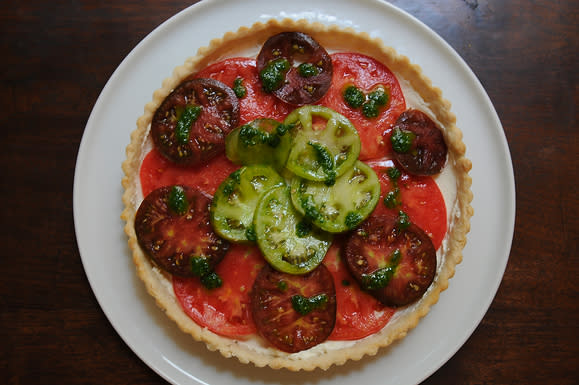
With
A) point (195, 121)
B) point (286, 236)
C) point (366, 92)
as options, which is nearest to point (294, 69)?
point (366, 92)

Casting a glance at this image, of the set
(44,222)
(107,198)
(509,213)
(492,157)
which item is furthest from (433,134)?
(44,222)

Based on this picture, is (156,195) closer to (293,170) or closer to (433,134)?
(293,170)

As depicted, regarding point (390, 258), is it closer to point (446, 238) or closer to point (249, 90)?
point (446, 238)

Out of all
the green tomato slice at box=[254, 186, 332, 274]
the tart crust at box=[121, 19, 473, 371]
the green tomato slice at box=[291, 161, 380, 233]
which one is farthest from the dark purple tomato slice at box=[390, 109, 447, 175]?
the green tomato slice at box=[254, 186, 332, 274]

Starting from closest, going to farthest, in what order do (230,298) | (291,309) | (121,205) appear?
(291,309) < (230,298) < (121,205)

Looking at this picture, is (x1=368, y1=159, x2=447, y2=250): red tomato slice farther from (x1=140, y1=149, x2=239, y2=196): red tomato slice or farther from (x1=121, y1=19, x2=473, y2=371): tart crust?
(x1=140, y1=149, x2=239, y2=196): red tomato slice
